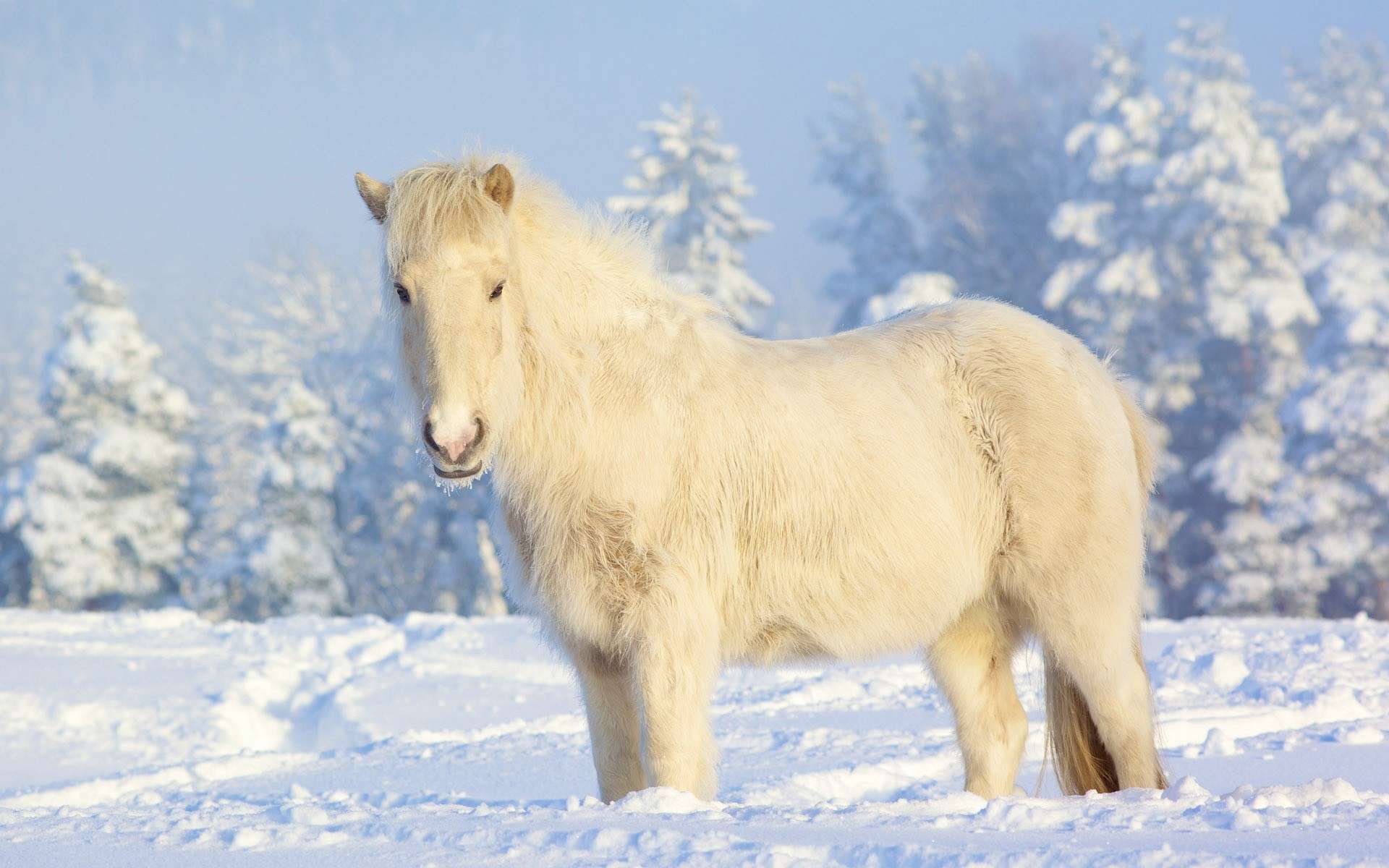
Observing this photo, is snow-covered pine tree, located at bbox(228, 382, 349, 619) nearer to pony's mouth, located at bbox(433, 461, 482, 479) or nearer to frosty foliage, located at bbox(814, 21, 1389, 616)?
frosty foliage, located at bbox(814, 21, 1389, 616)

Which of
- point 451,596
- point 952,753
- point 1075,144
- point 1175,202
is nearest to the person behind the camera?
point 952,753

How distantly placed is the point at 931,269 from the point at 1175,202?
7639 mm

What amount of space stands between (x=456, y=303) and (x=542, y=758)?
10.4 ft

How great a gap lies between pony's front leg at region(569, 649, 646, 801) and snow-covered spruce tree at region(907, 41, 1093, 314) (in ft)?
86.4

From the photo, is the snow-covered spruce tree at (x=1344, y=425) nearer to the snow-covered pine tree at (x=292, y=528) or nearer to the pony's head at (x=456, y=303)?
the snow-covered pine tree at (x=292, y=528)

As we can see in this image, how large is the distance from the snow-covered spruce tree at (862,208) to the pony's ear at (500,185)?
1067 inches

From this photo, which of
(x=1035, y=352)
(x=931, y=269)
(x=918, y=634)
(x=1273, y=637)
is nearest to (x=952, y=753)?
(x=918, y=634)

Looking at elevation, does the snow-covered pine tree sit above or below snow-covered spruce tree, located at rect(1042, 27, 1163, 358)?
below

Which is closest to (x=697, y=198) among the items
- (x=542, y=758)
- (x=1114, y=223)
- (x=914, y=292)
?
(x=914, y=292)

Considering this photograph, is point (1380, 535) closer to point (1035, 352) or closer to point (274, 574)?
point (1035, 352)

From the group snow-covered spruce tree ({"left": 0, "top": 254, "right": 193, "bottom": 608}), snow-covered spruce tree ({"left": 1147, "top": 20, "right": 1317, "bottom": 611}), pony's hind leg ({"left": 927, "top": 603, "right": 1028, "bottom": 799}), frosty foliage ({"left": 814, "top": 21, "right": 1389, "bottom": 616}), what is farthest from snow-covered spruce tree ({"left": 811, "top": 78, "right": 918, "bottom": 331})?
pony's hind leg ({"left": 927, "top": 603, "right": 1028, "bottom": 799})

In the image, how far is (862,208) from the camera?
31234mm

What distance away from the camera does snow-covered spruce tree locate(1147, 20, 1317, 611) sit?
21.1m

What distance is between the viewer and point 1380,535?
782 inches
